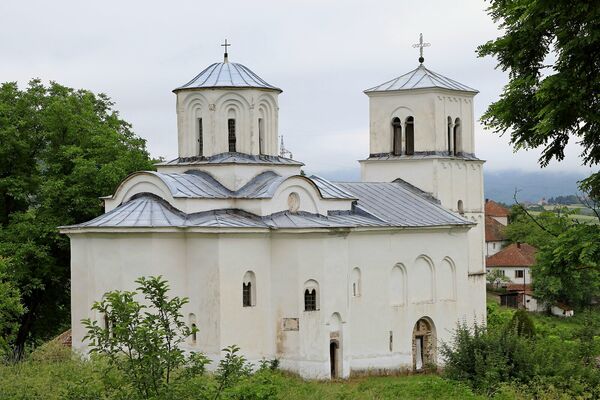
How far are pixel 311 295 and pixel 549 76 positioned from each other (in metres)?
16.5

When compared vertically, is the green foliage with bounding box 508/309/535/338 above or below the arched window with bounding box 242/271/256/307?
below

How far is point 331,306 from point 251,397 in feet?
38.0

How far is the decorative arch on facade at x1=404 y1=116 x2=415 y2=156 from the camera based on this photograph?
37656mm

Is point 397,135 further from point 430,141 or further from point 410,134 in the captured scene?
point 430,141

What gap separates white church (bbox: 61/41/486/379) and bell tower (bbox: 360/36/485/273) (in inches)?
36.1

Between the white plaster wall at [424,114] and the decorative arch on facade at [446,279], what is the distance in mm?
4418

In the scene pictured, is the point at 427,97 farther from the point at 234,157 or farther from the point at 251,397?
the point at 251,397

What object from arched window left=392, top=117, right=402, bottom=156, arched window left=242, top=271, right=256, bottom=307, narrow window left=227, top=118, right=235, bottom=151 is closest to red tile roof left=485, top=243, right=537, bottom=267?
arched window left=392, top=117, right=402, bottom=156

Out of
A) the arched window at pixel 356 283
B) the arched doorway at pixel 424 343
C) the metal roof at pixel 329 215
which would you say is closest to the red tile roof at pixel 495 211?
the metal roof at pixel 329 215

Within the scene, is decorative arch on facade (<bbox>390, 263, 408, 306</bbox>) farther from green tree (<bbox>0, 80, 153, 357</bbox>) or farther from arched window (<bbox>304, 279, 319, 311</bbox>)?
green tree (<bbox>0, 80, 153, 357</bbox>)

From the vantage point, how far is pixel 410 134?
37.9 metres

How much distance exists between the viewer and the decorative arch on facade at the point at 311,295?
2902cm

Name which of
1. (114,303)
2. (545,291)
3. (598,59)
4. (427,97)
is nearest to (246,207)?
(427,97)

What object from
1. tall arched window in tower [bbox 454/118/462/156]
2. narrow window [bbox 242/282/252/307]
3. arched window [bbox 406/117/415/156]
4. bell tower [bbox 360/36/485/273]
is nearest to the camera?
narrow window [bbox 242/282/252/307]
